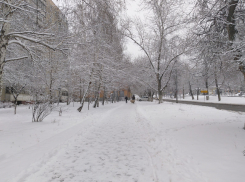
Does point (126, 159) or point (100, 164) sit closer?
point (100, 164)

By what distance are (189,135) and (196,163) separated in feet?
7.89

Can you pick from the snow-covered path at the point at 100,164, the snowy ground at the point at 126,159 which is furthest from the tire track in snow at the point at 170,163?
the snow-covered path at the point at 100,164

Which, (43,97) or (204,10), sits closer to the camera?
(204,10)

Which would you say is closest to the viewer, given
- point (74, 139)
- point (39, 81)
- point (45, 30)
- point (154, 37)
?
point (74, 139)

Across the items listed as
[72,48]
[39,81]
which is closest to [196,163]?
[72,48]

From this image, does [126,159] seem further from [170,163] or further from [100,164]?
[170,163]

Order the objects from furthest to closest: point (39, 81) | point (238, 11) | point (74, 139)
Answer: point (39, 81) → point (238, 11) → point (74, 139)

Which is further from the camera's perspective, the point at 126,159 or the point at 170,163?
the point at 126,159

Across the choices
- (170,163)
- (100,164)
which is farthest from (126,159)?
(170,163)

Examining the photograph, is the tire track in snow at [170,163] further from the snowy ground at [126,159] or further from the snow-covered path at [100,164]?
the snow-covered path at [100,164]

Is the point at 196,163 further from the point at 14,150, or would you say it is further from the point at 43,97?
the point at 43,97

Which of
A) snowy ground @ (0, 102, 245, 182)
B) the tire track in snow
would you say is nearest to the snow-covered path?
snowy ground @ (0, 102, 245, 182)

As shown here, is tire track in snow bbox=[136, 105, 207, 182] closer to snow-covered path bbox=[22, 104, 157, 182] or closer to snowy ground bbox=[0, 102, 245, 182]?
snowy ground bbox=[0, 102, 245, 182]

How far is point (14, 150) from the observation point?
458 centimetres
